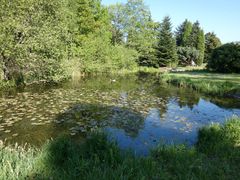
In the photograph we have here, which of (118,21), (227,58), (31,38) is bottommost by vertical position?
(227,58)

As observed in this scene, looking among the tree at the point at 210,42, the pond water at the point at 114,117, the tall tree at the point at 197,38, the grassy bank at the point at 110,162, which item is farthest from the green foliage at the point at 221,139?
the tree at the point at 210,42

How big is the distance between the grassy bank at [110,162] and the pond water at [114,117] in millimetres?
1255

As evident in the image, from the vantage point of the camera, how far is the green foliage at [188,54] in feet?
194

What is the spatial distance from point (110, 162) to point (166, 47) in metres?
48.2

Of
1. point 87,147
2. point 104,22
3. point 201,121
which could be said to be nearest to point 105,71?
point 104,22

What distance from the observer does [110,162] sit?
548cm

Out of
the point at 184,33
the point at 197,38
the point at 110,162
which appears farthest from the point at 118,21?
the point at 110,162

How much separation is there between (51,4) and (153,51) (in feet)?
111

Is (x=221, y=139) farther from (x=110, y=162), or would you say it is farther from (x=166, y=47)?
(x=166, y=47)

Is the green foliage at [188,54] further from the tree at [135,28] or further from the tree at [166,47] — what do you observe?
the tree at [135,28]

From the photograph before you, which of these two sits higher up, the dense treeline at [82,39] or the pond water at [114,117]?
the dense treeline at [82,39]

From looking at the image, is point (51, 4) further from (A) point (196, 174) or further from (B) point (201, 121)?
(A) point (196, 174)

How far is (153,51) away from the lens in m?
50.8

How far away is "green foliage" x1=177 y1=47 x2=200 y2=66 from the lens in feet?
194
